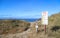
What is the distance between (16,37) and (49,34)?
314cm

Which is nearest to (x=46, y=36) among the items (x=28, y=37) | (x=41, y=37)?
(x=41, y=37)

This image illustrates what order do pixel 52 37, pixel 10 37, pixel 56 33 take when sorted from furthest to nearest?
pixel 10 37 → pixel 56 33 → pixel 52 37

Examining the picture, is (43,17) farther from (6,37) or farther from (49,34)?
(6,37)

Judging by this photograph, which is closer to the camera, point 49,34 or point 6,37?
point 49,34

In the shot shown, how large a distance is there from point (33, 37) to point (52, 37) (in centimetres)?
199

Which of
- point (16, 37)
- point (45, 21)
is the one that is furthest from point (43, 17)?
point (16, 37)

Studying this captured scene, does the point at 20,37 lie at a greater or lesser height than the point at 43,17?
lesser

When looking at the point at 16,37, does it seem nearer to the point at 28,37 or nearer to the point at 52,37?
the point at 28,37

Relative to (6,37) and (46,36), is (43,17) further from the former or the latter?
(6,37)

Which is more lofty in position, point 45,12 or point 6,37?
point 45,12

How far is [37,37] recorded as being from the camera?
17.6 metres

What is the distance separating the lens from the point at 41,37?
1730 cm

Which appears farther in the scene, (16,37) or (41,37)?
(16,37)

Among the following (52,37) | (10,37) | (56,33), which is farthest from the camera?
(10,37)
